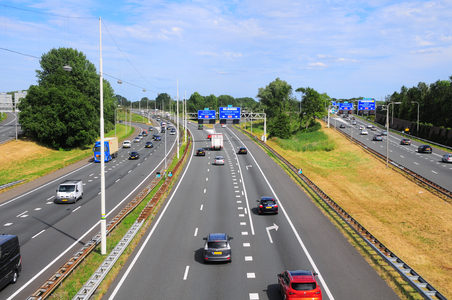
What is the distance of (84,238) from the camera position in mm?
24109

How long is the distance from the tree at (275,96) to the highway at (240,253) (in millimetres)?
120290

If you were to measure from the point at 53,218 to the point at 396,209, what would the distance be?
115 feet

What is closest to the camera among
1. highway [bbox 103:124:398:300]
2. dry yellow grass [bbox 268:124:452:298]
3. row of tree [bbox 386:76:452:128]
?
highway [bbox 103:124:398:300]

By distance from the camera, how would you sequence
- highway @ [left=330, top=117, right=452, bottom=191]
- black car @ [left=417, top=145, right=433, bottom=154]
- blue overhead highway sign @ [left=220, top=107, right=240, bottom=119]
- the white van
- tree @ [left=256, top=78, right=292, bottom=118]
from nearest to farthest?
the white van → highway @ [left=330, top=117, right=452, bottom=191] → black car @ [left=417, top=145, right=433, bottom=154] → blue overhead highway sign @ [left=220, top=107, right=240, bottom=119] → tree @ [left=256, top=78, right=292, bottom=118]

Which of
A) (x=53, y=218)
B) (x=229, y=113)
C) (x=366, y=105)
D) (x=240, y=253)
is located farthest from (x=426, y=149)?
(x=53, y=218)

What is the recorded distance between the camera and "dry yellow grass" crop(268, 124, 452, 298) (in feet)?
82.3

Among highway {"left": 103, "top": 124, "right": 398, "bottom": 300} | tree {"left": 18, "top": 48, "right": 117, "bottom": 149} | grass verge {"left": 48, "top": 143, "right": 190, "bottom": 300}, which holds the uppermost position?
tree {"left": 18, "top": 48, "right": 117, "bottom": 149}

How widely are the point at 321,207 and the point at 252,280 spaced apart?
17576 mm

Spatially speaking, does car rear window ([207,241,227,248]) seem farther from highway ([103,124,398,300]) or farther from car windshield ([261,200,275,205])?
car windshield ([261,200,275,205])

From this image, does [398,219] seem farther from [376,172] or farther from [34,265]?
[34,265]

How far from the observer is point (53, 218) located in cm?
2900

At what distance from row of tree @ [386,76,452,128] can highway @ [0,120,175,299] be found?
6202 centimetres

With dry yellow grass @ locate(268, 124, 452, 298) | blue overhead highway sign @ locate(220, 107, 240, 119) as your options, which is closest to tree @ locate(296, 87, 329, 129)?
blue overhead highway sign @ locate(220, 107, 240, 119)

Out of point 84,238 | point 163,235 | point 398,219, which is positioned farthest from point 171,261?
point 398,219
